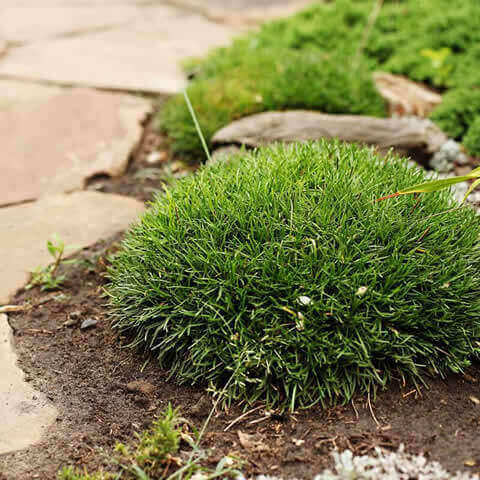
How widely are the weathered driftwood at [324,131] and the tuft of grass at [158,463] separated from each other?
204cm

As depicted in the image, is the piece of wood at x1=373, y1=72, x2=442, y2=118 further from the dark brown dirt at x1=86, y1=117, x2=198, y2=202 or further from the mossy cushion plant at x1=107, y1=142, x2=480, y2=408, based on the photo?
the mossy cushion plant at x1=107, y1=142, x2=480, y2=408

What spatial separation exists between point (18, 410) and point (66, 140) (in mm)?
2403

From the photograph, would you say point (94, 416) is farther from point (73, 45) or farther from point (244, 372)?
point (73, 45)

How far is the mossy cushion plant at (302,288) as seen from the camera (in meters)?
2.14

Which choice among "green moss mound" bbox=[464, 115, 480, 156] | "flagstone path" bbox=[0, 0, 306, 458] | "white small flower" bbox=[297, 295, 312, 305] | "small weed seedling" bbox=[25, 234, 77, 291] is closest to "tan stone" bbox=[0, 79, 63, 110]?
"flagstone path" bbox=[0, 0, 306, 458]

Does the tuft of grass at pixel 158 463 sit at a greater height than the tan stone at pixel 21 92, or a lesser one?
lesser

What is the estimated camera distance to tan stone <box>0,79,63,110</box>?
456 cm

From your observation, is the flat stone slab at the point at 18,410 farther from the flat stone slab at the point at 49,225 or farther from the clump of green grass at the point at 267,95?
the clump of green grass at the point at 267,95

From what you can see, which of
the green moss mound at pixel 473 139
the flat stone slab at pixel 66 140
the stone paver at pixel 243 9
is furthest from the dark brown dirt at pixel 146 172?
the stone paver at pixel 243 9

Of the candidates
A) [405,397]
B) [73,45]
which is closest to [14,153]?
[73,45]

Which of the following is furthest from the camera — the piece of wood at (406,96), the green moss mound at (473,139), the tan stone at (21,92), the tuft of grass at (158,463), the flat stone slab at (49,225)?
the tan stone at (21,92)

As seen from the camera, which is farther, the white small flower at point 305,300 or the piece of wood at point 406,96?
the piece of wood at point 406,96

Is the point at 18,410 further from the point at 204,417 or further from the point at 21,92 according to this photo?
the point at 21,92

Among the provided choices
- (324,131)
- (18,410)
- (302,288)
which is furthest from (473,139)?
(18,410)
